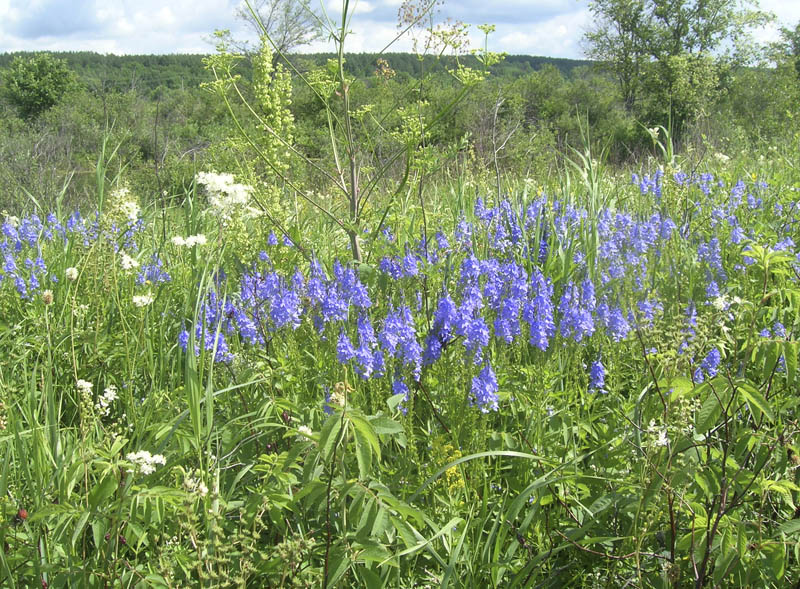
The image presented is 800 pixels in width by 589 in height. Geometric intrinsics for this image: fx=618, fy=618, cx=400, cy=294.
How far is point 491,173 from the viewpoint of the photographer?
23.7 feet

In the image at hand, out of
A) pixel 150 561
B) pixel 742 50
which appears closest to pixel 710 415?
pixel 150 561

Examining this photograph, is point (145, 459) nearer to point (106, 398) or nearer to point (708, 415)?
point (106, 398)

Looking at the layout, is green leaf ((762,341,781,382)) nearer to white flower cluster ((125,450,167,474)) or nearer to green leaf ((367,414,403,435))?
green leaf ((367,414,403,435))

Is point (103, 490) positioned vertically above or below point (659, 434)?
below

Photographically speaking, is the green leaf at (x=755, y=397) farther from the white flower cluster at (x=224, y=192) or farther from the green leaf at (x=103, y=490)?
Answer: the white flower cluster at (x=224, y=192)

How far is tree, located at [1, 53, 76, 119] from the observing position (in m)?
56.7

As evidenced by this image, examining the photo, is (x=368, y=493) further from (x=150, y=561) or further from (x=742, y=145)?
(x=742, y=145)

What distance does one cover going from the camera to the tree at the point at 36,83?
5669 cm

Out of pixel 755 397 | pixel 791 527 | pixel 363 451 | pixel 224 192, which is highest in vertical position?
pixel 224 192

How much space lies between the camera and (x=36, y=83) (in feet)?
190

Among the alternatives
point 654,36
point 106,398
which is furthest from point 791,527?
point 654,36

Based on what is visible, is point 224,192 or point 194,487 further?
point 224,192

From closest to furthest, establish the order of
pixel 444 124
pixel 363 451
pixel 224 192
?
pixel 363 451
pixel 224 192
pixel 444 124

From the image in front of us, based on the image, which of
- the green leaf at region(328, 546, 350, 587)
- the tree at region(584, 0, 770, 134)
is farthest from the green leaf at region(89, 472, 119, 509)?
the tree at region(584, 0, 770, 134)
